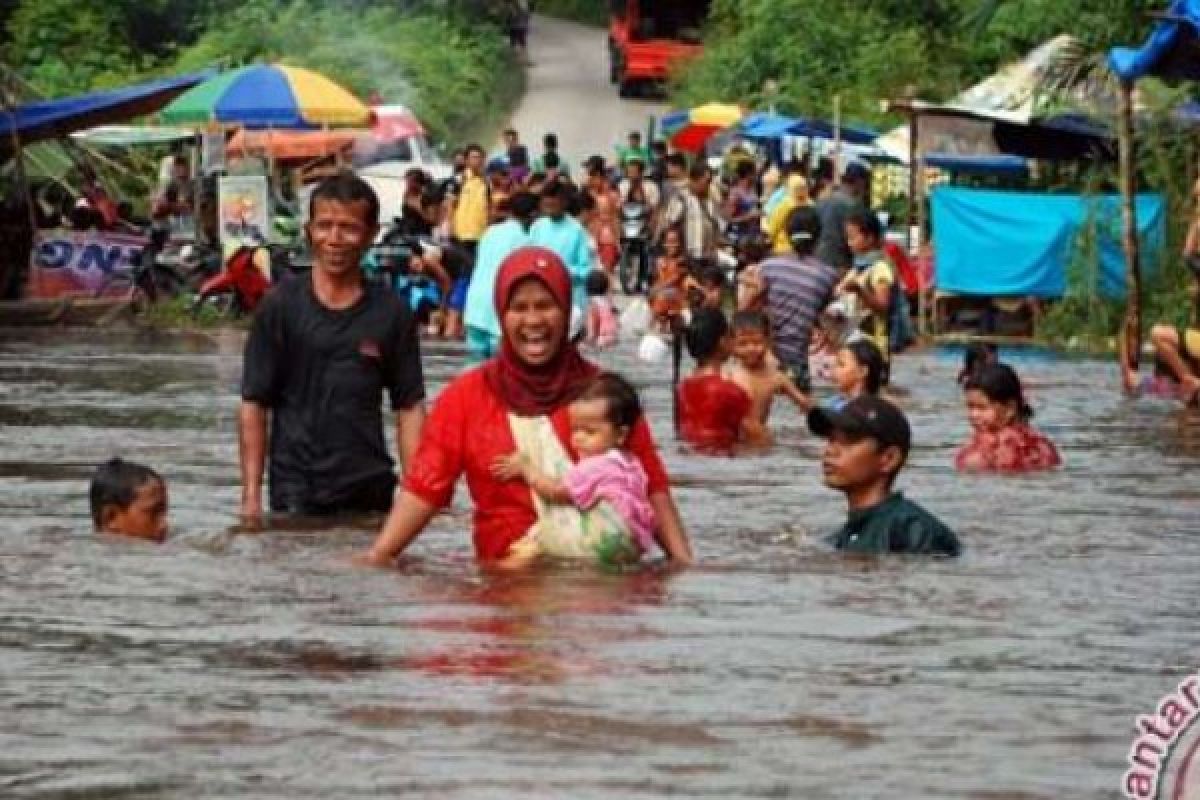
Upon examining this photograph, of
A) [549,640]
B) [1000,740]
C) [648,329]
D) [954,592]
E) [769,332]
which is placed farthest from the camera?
[648,329]

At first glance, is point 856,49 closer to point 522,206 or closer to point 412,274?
point 412,274

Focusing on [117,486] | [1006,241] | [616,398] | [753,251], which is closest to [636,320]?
[1006,241]

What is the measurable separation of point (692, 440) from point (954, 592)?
6.66m

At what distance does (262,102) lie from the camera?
33.7 m

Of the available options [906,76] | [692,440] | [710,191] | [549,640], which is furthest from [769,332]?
[906,76]

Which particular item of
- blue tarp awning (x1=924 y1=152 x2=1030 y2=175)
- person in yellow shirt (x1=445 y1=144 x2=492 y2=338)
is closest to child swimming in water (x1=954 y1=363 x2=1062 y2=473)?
blue tarp awning (x1=924 y1=152 x2=1030 y2=175)

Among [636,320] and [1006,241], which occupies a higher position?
[1006,241]

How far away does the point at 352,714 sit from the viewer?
7938 millimetres

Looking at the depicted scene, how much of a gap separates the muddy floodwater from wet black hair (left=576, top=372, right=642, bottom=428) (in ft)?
1.73

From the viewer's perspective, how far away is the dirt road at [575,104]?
57844mm

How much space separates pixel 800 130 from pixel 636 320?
1429 cm

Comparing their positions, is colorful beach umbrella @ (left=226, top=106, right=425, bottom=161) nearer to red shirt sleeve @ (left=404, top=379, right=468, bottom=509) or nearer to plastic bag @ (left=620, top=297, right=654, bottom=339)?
plastic bag @ (left=620, top=297, right=654, bottom=339)

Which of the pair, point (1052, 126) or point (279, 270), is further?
point (279, 270)

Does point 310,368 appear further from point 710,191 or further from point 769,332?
point 710,191
